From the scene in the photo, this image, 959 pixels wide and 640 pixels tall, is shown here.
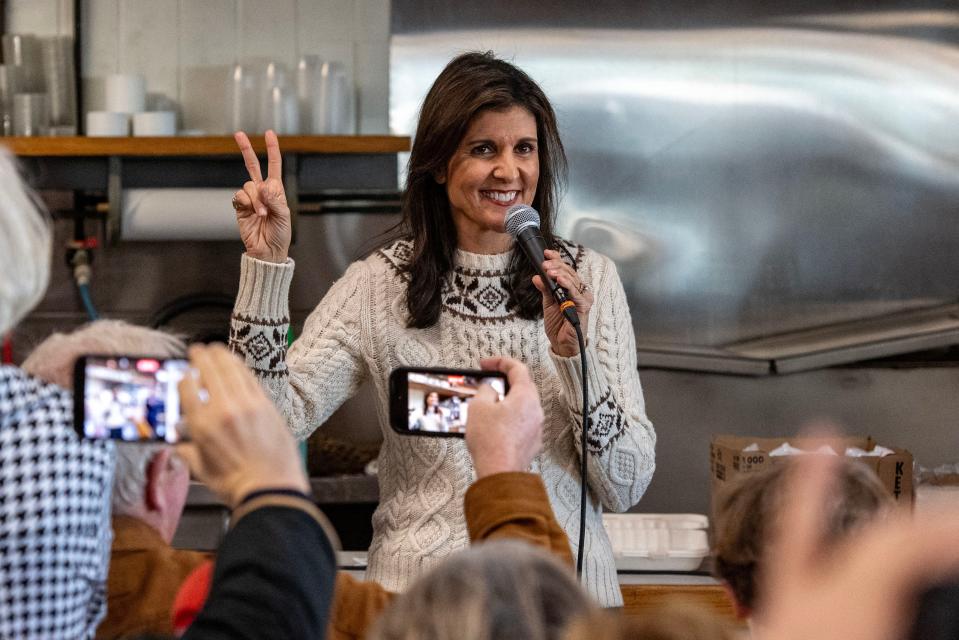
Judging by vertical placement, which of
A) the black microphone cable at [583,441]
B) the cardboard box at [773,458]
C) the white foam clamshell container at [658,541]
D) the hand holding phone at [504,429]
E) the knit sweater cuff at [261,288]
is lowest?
the white foam clamshell container at [658,541]

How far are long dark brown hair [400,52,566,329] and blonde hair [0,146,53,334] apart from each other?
1.06 m

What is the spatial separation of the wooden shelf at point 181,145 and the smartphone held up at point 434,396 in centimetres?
232

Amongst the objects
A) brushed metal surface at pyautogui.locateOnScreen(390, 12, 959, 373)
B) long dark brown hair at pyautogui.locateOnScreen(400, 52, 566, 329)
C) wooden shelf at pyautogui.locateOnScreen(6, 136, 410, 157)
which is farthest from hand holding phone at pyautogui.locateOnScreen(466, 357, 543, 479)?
brushed metal surface at pyautogui.locateOnScreen(390, 12, 959, 373)

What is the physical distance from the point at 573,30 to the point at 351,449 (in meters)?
1.48

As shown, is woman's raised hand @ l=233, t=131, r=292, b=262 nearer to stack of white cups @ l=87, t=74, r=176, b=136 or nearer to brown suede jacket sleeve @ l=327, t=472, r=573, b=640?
brown suede jacket sleeve @ l=327, t=472, r=573, b=640

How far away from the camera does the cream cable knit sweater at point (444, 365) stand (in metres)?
1.98

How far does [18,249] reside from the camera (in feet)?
3.63

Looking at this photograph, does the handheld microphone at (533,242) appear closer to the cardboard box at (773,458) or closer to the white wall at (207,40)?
the cardboard box at (773,458)

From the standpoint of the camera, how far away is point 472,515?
1.33m

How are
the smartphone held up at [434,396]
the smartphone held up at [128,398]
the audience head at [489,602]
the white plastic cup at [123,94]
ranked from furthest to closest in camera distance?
1. the white plastic cup at [123,94]
2. the smartphone held up at [434,396]
3. the smartphone held up at [128,398]
4. the audience head at [489,602]

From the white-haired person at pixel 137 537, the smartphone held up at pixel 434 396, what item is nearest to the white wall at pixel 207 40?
the smartphone held up at pixel 434 396

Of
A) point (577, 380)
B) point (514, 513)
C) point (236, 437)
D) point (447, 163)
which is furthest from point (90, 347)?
point (447, 163)

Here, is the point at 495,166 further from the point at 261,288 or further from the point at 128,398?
the point at 128,398

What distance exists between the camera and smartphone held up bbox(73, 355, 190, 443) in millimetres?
1175
